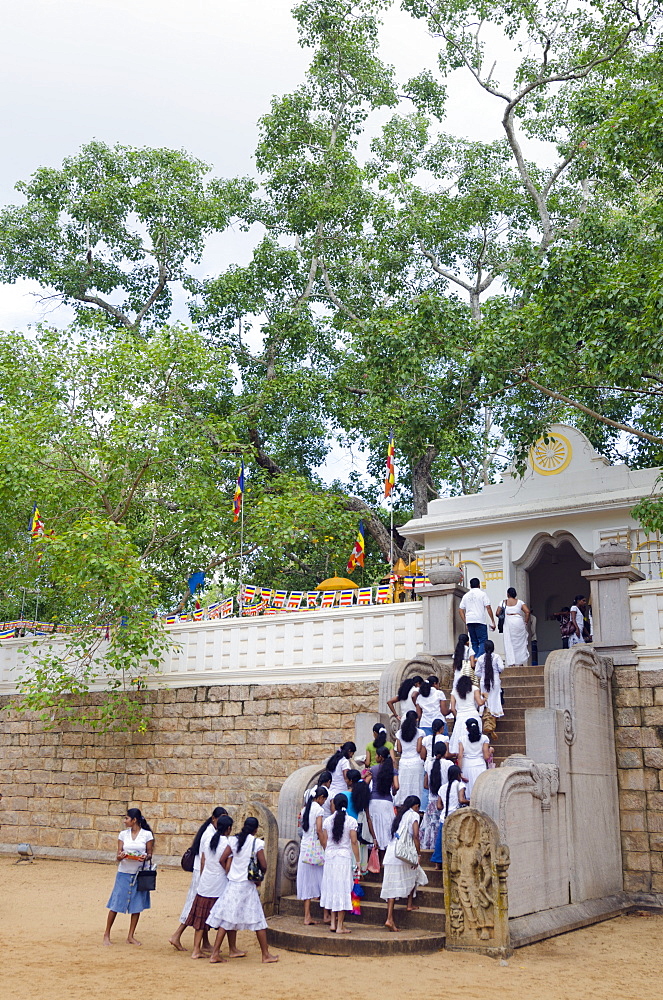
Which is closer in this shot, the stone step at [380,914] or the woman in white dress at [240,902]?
the woman in white dress at [240,902]

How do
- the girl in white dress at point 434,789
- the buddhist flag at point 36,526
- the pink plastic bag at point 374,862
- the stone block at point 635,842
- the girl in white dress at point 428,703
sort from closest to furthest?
the girl in white dress at point 434,789, the pink plastic bag at point 374,862, the girl in white dress at point 428,703, the stone block at point 635,842, the buddhist flag at point 36,526

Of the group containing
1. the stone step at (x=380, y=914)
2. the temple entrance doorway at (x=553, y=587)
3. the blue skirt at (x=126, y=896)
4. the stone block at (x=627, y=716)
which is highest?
the temple entrance doorway at (x=553, y=587)

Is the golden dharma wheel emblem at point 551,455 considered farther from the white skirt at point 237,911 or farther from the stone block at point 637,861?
the white skirt at point 237,911

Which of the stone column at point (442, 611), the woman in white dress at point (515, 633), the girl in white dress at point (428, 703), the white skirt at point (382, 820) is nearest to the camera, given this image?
the white skirt at point (382, 820)

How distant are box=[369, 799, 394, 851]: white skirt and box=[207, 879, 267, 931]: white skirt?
65.9 inches

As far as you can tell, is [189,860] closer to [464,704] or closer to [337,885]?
[337,885]

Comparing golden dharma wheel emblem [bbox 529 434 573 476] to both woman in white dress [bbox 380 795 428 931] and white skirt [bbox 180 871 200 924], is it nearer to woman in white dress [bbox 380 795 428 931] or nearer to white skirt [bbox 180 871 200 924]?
woman in white dress [bbox 380 795 428 931]

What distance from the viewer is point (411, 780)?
9.64m

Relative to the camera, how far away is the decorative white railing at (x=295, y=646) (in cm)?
1353

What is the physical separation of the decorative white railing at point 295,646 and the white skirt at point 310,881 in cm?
472

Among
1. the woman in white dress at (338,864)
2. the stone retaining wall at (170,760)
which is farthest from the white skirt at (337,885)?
the stone retaining wall at (170,760)

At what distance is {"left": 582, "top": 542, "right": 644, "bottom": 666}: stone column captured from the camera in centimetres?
1179

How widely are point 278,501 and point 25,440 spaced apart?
5.64m

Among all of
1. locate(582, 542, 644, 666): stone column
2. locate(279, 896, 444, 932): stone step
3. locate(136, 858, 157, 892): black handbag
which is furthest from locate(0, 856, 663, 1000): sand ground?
locate(582, 542, 644, 666): stone column
